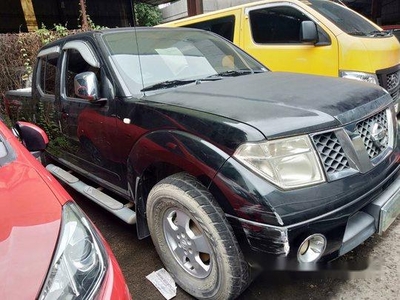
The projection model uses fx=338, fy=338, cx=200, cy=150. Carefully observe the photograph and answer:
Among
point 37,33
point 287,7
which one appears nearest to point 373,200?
point 287,7

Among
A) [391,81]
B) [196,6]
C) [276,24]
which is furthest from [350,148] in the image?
[196,6]

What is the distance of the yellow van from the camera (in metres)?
3.93

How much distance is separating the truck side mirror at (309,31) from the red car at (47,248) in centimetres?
350

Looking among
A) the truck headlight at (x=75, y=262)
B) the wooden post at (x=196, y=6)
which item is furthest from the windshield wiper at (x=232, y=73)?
the wooden post at (x=196, y=6)

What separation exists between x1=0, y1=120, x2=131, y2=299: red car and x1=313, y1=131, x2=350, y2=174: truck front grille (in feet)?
3.70

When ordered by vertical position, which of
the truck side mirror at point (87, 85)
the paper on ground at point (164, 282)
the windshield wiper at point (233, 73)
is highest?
the truck side mirror at point (87, 85)

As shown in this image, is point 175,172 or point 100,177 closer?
point 175,172

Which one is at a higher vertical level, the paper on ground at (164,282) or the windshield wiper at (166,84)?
the windshield wiper at (166,84)

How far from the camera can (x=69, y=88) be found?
316cm

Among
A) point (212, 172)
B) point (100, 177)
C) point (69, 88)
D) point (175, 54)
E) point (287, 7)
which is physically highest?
point (287, 7)

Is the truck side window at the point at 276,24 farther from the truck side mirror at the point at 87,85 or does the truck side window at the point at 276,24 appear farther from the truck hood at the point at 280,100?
the truck side mirror at the point at 87,85

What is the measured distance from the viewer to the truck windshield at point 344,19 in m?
4.27

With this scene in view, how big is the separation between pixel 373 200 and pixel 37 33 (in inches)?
295

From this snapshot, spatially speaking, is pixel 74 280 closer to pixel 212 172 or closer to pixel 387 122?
pixel 212 172
